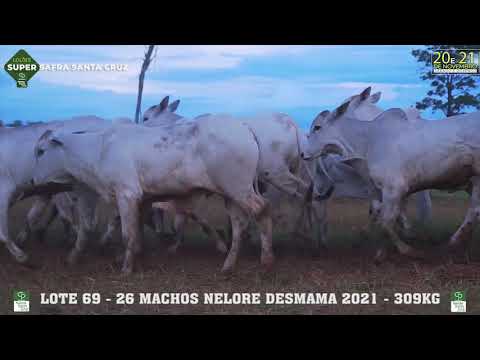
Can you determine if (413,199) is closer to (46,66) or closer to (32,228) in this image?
(32,228)

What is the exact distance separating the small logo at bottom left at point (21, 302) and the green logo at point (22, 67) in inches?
86.0

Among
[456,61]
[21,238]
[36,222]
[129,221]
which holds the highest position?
[456,61]

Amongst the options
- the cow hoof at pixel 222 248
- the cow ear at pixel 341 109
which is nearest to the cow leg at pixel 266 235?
the cow hoof at pixel 222 248

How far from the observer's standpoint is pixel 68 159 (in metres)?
9.46

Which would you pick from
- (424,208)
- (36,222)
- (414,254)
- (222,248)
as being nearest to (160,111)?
(36,222)

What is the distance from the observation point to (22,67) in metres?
7.68

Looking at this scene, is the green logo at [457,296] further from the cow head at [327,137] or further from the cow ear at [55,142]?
the cow ear at [55,142]

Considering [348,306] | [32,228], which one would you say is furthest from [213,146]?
[32,228]

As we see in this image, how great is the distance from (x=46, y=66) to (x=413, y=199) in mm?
8553

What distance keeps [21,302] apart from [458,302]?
14.1ft

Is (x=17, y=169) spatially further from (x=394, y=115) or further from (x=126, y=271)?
(x=394, y=115)

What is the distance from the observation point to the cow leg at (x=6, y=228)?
9070mm

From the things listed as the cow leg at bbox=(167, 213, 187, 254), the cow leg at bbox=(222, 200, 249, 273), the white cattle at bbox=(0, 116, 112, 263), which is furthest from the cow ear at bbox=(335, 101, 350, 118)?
the white cattle at bbox=(0, 116, 112, 263)

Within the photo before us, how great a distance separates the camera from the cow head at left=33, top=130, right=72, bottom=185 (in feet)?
31.1
